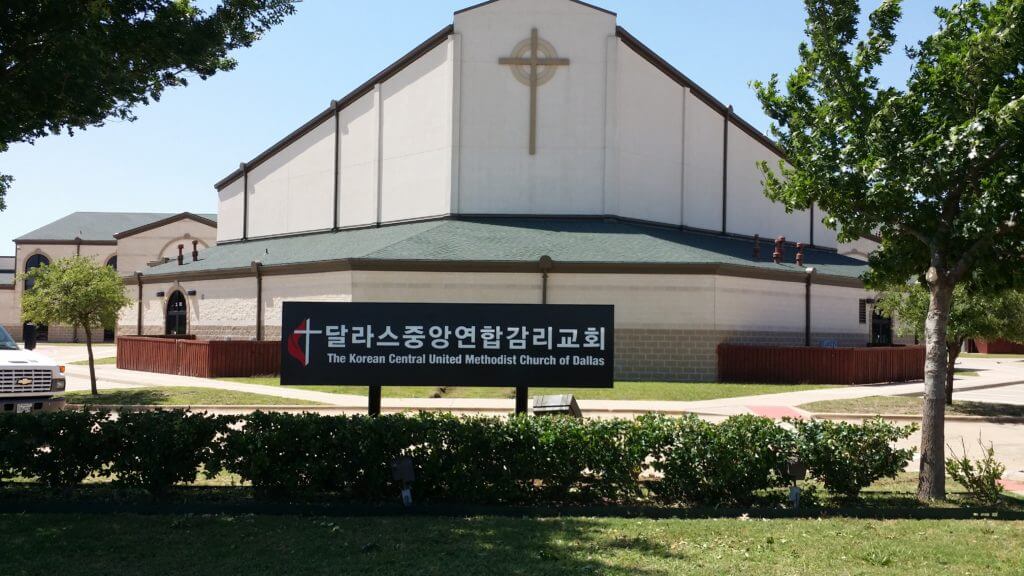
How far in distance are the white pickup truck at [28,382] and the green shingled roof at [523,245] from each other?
14.5m

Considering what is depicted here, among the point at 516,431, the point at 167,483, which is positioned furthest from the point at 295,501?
the point at 516,431

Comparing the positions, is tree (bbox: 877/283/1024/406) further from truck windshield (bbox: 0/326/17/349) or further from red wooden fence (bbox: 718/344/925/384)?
truck windshield (bbox: 0/326/17/349)

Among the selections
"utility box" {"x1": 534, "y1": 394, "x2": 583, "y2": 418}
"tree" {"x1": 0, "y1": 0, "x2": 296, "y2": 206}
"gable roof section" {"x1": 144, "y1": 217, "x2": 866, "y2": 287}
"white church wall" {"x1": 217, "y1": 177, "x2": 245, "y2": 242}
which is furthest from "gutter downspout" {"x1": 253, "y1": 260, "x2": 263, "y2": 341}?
"utility box" {"x1": 534, "y1": 394, "x2": 583, "y2": 418}

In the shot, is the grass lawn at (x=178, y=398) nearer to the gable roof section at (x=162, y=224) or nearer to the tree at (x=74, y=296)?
the tree at (x=74, y=296)

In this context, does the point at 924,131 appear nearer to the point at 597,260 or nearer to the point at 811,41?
the point at 811,41

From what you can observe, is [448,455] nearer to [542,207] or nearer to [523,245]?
[523,245]

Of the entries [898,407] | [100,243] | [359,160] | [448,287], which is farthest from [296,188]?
[100,243]

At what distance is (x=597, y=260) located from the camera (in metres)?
27.0

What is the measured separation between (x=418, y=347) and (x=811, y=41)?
261 inches

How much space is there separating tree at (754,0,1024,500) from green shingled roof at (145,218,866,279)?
16642mm

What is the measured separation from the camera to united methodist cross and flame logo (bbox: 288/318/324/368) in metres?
10.6

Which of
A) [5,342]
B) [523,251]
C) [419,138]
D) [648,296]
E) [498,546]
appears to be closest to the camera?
[498,546]

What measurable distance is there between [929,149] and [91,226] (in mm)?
70705

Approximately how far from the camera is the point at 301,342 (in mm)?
10641
